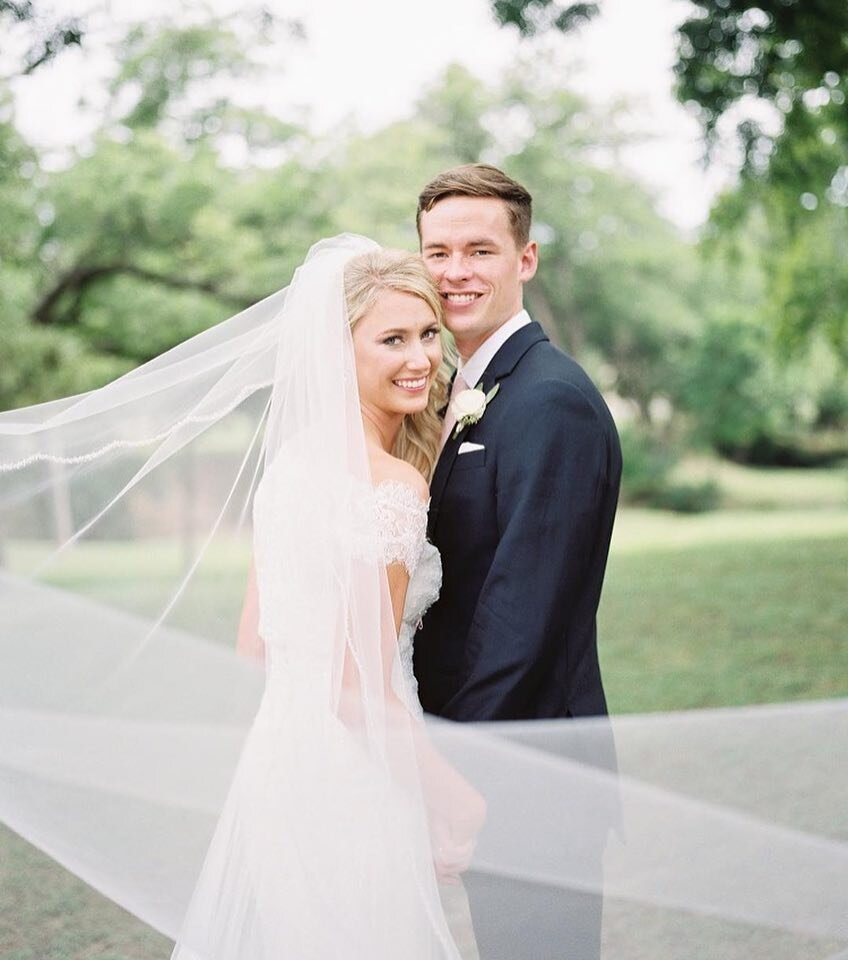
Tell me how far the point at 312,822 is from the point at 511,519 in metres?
0.71

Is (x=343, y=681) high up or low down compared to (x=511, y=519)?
down

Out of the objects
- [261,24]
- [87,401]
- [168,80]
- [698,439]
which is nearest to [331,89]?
[168,80]

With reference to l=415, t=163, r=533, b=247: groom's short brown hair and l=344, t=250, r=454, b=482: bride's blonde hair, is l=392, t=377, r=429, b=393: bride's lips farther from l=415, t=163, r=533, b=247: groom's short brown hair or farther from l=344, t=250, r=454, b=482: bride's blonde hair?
l=415, t=163, r=533, b=247: groom's short brown hair

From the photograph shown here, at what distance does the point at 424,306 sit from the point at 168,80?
1205cm

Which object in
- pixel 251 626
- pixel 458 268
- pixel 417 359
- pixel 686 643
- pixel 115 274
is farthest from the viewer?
pixel 115 274

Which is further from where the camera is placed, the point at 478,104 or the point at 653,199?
the point at 653,199

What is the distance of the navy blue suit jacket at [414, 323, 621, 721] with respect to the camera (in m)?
2.13

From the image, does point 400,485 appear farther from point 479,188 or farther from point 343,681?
point 479,188

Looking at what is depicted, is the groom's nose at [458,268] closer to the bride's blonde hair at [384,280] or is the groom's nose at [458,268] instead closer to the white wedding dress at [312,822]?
the bride's blonde hair at [384,280]

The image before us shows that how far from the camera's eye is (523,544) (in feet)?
7.00

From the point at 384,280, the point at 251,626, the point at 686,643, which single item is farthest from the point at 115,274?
the point at 384,280

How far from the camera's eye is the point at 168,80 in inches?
516

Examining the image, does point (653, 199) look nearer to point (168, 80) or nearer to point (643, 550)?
point (643, 550)

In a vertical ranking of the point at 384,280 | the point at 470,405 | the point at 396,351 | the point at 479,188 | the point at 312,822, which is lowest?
the point at 312,822
